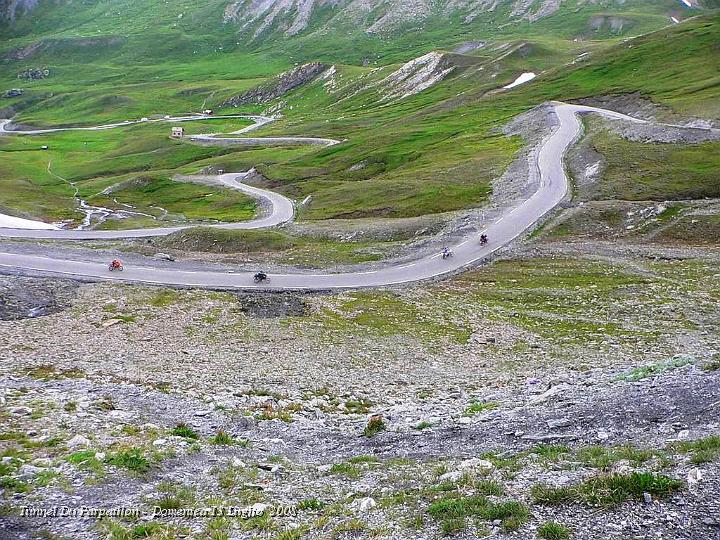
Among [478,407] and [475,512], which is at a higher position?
[475,512]

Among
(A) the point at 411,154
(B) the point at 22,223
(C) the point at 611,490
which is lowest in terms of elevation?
(A) the point at 411,154

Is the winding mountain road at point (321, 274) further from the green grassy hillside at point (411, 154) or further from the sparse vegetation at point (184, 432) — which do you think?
the sparse vegetation at point (184, 432)

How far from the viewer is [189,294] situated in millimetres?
50562

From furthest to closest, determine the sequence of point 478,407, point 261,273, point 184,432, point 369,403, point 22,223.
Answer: point 22,223 → point 261,273 → point 369,403 → point 478,407 → point 184,432

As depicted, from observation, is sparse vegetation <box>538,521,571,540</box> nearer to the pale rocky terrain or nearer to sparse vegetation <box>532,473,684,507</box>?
the pale rocky terrain

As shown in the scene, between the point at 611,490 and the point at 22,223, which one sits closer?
the point at 611,490

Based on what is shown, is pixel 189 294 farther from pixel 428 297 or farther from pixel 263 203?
pixel 263 203

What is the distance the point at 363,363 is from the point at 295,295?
16.9m

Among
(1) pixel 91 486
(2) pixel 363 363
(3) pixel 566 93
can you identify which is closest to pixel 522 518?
(1) pixel 91 486

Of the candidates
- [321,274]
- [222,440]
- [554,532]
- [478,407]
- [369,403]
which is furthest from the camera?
[321,274]

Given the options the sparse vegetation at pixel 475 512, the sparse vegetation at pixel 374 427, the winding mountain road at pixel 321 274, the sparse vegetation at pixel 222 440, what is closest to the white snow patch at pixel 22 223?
the winding mountain road at pixel 321 274

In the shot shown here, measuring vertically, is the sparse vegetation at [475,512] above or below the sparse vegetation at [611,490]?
above

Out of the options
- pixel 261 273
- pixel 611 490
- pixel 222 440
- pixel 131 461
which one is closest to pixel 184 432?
pixel 222 440

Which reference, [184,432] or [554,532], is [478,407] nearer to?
[184,432]
